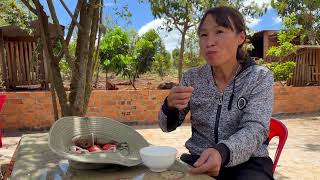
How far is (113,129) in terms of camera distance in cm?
187

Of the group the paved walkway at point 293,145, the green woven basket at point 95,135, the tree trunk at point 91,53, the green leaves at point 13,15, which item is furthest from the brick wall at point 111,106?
the green woven basket at point 95,135

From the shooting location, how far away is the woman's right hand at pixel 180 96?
1566 millimetres

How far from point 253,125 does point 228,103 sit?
0.67 feet

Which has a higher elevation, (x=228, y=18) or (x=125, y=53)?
(x=125, y=53)

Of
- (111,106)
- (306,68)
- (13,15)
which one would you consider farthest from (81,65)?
(306,68)

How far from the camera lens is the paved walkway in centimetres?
426

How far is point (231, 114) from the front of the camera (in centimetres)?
168

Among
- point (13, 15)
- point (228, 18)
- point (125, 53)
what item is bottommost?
point (228, 18)

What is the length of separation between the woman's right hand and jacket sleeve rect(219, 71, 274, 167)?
25cm

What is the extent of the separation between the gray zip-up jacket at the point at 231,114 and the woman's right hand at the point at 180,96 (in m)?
0.15

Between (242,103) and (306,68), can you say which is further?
(306,68)

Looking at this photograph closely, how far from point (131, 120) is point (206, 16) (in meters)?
5.78

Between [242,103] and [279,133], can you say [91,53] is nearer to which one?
[279,133]

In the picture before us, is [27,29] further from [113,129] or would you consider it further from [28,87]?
[113,129]
